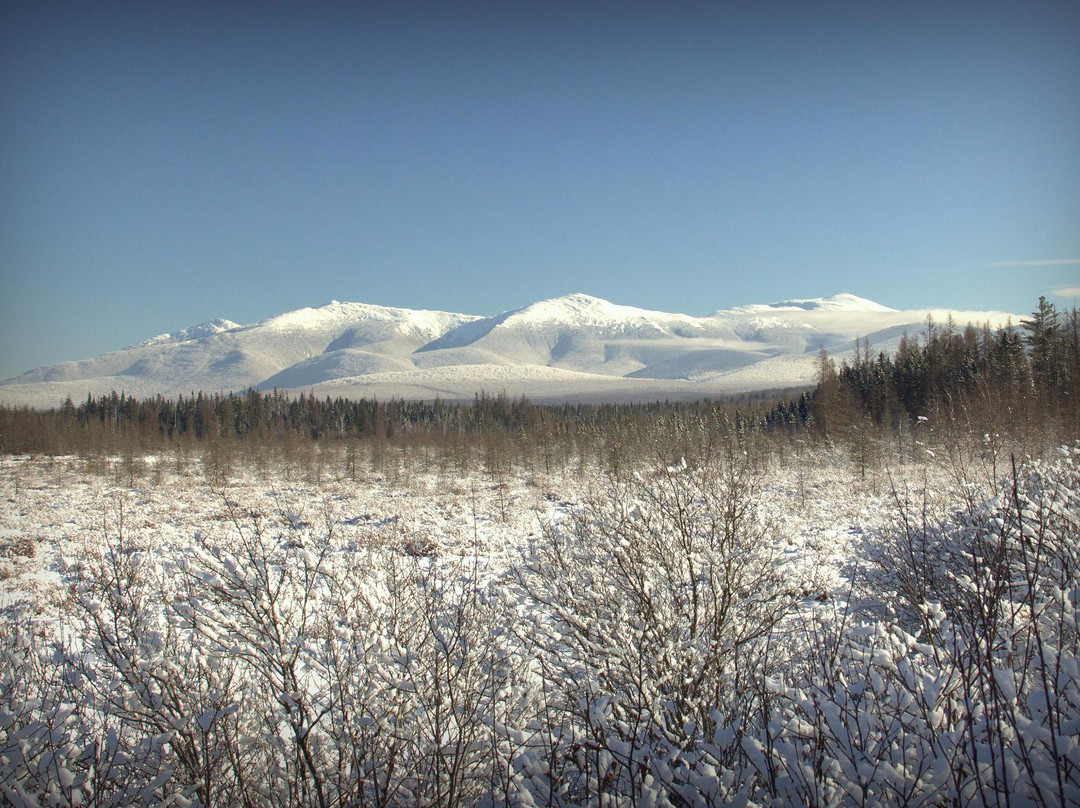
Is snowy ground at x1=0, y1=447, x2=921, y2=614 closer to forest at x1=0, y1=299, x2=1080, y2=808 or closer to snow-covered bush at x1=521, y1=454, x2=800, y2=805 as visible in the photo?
forest at x1=0, y1=299, x2=1080, y2=808

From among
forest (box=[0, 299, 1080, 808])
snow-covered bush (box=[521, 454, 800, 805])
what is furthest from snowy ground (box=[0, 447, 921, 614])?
snow-covered bush (box=[521, 454, 800, 805])

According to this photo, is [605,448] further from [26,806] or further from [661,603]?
[26,806]

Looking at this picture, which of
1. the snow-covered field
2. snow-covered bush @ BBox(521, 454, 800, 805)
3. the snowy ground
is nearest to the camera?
the snow-covered field

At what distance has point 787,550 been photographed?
15.5m

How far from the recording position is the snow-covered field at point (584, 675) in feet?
10.1

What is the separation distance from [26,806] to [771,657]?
23.2 feet

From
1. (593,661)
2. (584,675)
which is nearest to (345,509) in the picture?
(584,675)

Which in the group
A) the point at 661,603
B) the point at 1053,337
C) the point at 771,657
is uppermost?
the point at 1053,337

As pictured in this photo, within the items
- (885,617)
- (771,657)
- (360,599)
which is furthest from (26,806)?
(885,617)

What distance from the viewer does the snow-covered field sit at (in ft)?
10.1

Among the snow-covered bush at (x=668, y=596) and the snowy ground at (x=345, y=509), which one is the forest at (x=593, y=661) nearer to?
the snow-covered bush at (x=668, y=596)

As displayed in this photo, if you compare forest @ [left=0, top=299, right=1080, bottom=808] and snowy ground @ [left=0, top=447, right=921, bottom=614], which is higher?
forest @ [left=0, top=299, right=1080, bottom=808]

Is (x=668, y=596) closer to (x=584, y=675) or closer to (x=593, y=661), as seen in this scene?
(x=593, y=661)

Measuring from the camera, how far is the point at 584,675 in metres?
6.54
